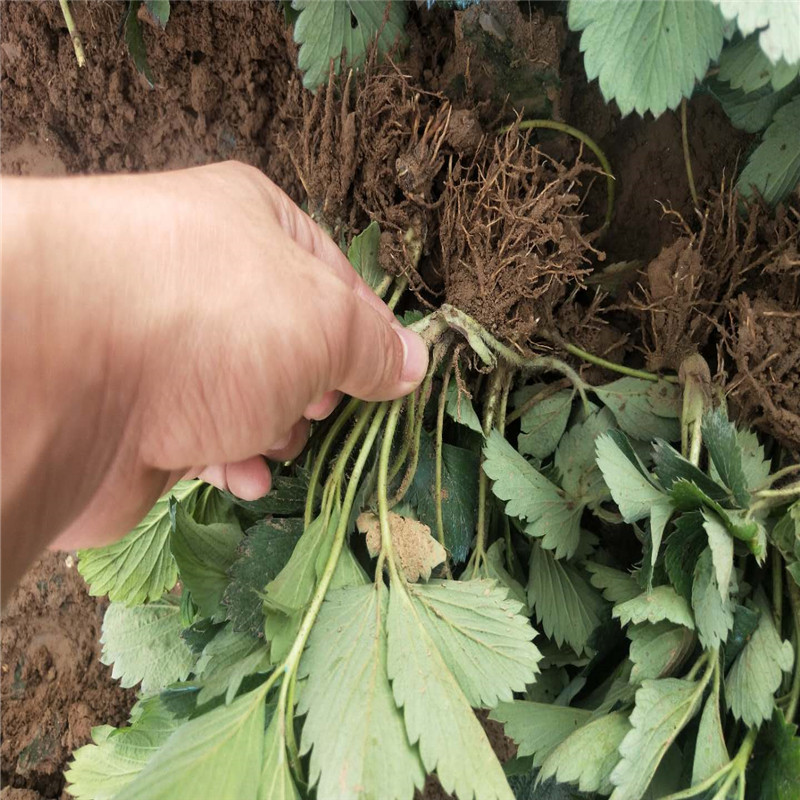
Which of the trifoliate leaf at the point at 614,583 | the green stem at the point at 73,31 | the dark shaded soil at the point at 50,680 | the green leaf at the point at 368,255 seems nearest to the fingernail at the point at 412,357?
the green leaf at the point at 368,255

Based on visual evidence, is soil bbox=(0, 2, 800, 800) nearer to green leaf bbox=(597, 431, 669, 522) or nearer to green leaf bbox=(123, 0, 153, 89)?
green leaf bbox=(123, 0, 153, 89)

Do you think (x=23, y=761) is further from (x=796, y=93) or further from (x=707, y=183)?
(x=796, y=93)

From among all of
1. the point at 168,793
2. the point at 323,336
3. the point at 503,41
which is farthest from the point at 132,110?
the point at 168,793

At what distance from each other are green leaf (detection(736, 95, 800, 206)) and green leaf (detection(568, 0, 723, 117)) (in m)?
0.20

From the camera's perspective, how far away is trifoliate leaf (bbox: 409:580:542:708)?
2.37 ft

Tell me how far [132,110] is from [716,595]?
1115 mm

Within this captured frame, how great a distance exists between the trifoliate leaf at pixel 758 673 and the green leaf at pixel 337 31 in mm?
819

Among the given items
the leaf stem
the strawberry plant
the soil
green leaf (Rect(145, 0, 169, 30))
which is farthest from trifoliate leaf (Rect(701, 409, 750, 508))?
green leaf (Rect(145, 0, 169, 30))

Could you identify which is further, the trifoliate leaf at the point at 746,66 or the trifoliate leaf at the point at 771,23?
the trifoliate leaf at the point at 746,66

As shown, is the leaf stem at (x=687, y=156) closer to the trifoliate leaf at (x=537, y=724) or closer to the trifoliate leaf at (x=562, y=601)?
the trifoliate leaf at (x=562, y=601)

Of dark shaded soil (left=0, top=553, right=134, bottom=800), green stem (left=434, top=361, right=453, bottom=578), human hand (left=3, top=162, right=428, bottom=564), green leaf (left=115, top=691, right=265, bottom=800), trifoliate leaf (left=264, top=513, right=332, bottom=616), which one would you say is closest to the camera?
human hand (left=3, top=162, right=428, bottom=564)

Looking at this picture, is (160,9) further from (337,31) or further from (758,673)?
(758,673)

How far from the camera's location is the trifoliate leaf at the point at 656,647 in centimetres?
75

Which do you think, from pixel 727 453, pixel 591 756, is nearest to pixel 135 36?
pixel 727 453
